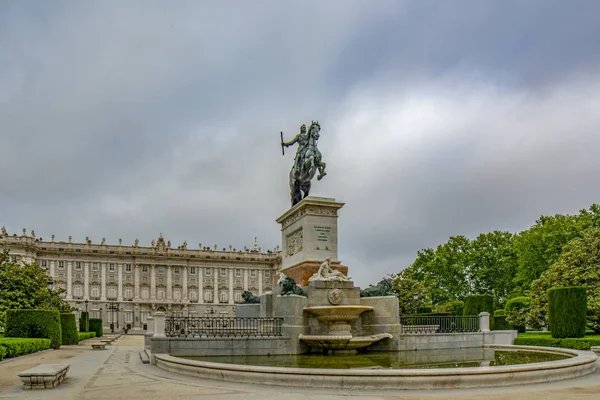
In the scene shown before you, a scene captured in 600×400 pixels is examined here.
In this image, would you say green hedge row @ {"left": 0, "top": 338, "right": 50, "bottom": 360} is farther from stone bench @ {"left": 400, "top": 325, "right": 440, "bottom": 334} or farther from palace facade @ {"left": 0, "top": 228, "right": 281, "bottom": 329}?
palace facade @ {"left": 0, "top": 228, "right": 281, "bottom": 329}

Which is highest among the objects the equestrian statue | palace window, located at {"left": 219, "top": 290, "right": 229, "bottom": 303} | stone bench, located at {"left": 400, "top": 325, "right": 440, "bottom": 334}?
the equestrian statue

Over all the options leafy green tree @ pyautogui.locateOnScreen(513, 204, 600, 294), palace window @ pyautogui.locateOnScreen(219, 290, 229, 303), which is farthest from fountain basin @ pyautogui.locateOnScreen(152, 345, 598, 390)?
palace window @ pyautogui.locateOnScreen(219, 290, 229, 303)

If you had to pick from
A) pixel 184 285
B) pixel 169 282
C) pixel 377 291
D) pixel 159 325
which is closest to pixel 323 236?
pixel 377 291

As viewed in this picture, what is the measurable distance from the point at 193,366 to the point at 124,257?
112295mm

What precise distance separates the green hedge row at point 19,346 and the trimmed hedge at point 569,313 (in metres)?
22.1

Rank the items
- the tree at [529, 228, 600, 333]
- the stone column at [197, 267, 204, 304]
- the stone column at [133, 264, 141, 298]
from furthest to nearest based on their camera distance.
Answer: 1. the stone column at [197, 267, 204, 304]
2. the stone column at [133, 264, 141, 298]
3. the tree at [529, 228, 600, 333]

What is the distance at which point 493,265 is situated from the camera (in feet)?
214

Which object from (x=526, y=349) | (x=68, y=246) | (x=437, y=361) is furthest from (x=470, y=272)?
(x=68, y=246)

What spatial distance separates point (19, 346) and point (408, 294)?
34.7 meters

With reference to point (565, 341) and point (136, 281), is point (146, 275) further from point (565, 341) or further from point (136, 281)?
point (565, 341)

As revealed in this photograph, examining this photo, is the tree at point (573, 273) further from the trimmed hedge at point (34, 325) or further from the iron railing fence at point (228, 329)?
the trimmed hedge at point (34, 325)

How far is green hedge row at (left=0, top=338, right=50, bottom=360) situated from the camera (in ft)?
69.4

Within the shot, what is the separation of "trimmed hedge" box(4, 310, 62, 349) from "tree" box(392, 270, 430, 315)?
95.1 ft

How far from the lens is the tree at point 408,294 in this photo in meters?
50.9
